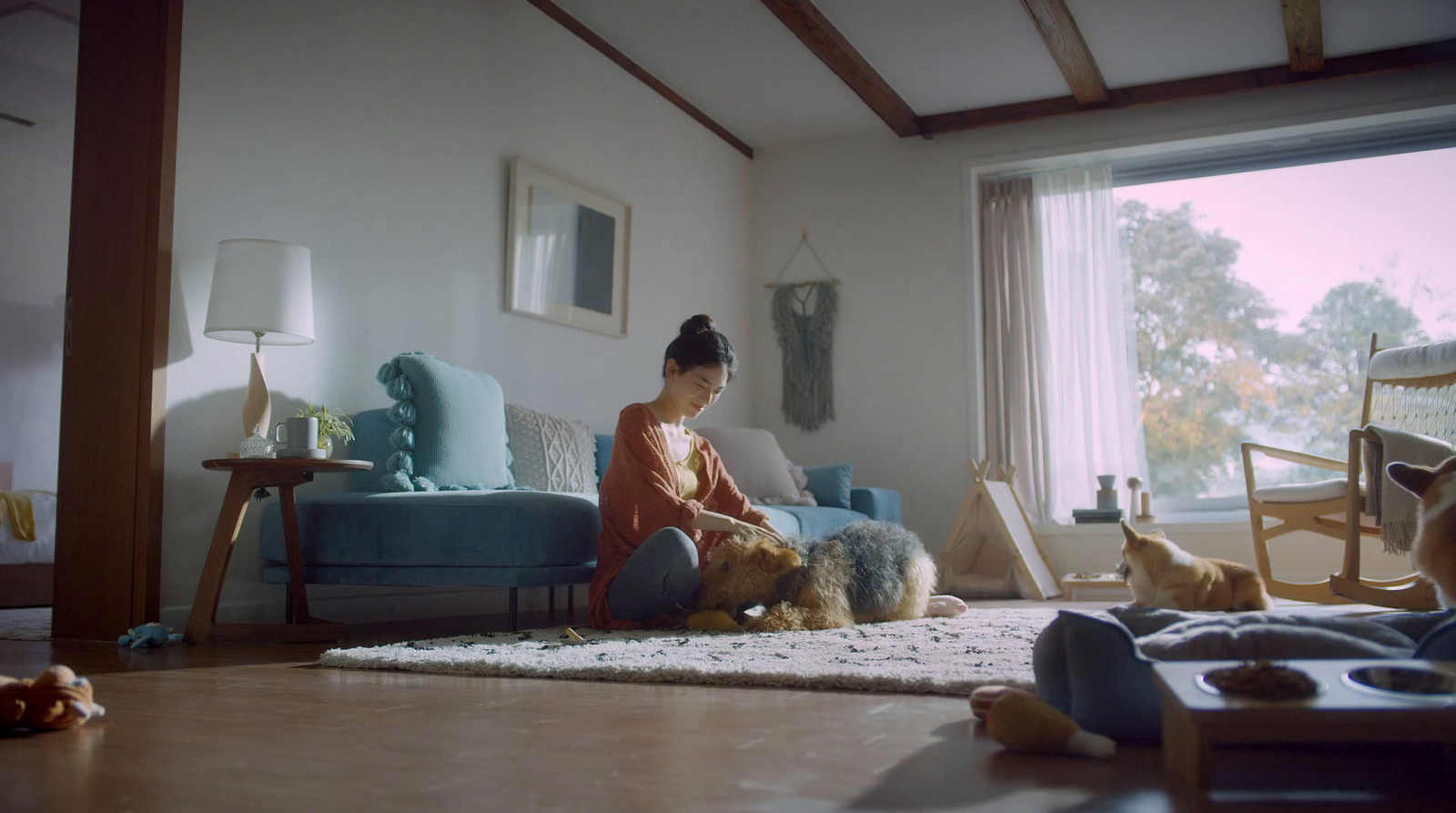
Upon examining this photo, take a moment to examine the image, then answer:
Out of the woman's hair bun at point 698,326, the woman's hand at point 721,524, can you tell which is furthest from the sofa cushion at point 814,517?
the woman's hair bun at point 698,326

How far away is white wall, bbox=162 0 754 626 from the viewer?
3.13 meters

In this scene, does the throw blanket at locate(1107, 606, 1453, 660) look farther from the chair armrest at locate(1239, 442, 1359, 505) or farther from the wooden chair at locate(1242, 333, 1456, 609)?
the chair armrest at locate(1239, 442, 1359, 505)

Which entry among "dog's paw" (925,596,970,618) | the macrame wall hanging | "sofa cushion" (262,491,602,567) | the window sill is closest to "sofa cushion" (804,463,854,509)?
the macrame wall hanging

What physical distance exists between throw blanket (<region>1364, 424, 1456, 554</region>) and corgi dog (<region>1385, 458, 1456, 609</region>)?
149 centimetres

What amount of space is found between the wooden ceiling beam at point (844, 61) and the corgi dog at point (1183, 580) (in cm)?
266

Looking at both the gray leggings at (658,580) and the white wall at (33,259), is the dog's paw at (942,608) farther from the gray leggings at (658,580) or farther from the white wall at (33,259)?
the white wall at (33,259)

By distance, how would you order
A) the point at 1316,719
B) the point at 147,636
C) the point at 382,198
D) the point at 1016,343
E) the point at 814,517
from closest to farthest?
the point at 1316,719, the point at 147,636, the point at 382,198, the point at 814,517, the point at 1016,343

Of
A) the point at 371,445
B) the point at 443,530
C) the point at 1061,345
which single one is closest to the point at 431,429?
the point at 371,445

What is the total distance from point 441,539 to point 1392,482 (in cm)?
275

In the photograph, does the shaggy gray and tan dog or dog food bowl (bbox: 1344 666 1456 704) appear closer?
dog food bowl (bbox: 1344 666 1456 704)

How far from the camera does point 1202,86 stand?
5379mm

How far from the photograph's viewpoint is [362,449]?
3.44 metres

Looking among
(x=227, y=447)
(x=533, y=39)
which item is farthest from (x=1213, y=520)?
(x=227, y=447)

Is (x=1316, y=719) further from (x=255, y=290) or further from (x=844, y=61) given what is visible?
(x=844, y=61)
